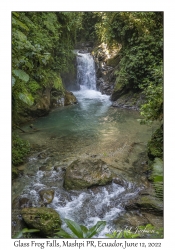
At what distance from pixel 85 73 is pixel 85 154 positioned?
34.5 ft

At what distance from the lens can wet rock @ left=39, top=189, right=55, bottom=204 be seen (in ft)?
14.4

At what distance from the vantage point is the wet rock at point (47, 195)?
14.4 feet

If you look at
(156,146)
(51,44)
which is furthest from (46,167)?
(51,44)

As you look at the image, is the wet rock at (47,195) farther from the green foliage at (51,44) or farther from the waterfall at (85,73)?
the waterfall at (85,73)

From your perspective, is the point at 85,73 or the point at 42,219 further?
the point at 85,73

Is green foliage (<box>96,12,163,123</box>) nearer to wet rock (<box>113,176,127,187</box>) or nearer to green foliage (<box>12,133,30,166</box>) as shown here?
wet rock (<box>113,176,127,187</box>)

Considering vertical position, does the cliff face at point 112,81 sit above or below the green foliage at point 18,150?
above

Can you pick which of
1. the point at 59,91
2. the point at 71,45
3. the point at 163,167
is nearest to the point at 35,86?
the point at 59,91

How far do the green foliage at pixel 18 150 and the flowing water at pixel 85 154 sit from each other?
19cm

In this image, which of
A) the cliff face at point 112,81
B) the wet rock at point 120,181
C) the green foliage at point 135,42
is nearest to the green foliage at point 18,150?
the wet rock at point 120,181

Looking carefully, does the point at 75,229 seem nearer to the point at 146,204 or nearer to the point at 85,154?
the point at 146,204

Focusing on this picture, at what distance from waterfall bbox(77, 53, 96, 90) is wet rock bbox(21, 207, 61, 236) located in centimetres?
1233

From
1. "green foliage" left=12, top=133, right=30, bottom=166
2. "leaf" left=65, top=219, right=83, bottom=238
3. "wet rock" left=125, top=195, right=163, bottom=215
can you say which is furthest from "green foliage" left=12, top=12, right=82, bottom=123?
"leaf" left=65, top=219, right=83, bottom=238

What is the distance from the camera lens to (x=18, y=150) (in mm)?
5789
